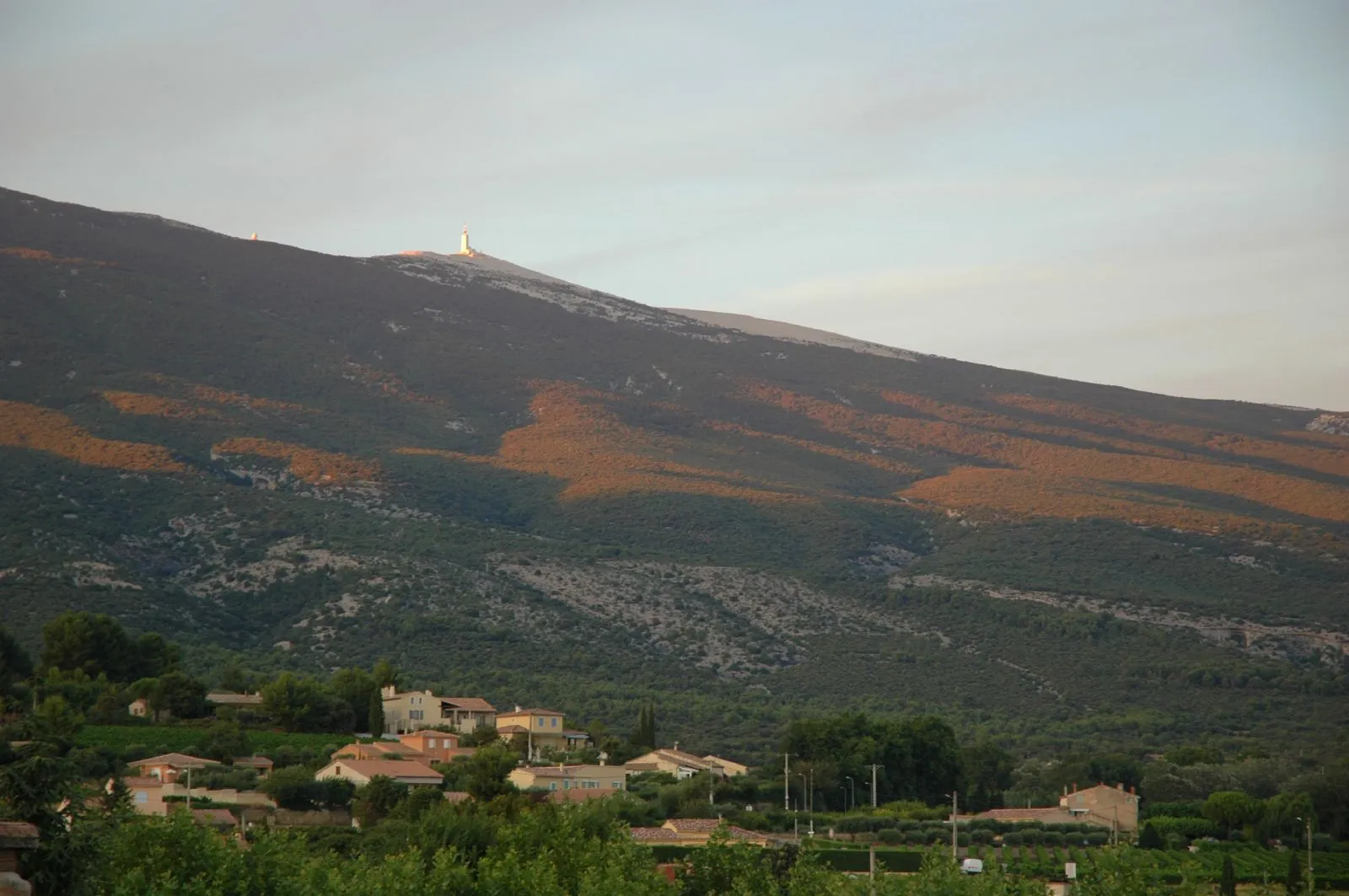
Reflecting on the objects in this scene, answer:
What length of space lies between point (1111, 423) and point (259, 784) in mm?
116583

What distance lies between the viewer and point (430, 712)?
69.1 metres

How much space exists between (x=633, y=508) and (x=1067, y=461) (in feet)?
133

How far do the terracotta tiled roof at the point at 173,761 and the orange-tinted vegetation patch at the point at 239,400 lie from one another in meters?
73.6

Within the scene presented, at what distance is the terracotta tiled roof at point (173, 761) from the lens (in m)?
49.1

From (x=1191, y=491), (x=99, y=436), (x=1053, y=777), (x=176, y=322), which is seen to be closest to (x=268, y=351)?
(x=176, y=322)

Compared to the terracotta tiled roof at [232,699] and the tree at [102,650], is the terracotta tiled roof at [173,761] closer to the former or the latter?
the terracotta tiled roof at [232,699]

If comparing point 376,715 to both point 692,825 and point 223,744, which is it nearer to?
point 223,744

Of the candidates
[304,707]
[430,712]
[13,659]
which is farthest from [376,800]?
[13,659]

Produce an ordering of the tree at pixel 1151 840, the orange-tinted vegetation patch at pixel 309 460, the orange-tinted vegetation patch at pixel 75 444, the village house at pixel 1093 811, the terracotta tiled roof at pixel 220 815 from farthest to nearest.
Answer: the orange-tinted vegetation patch at pixel 309 460 → the orange-tinted vegetation patch at pixel 75 444 → the village house at pixel 1093 811 → the tree at pixel 1151 840 → the terracotta tiled roof at pixel 220 815

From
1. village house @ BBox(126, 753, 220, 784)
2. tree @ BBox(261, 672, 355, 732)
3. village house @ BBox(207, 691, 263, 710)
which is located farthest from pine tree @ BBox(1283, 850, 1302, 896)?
village house @ BBox(207, 691, 263, 710)

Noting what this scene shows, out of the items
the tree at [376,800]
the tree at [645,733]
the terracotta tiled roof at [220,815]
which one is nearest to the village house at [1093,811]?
the tree at [645,733]

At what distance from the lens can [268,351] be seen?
140750 millimetres

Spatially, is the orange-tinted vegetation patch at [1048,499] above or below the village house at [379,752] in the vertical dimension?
above

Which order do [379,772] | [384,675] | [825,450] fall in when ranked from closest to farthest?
[379,772], [384,675], [825,450]
